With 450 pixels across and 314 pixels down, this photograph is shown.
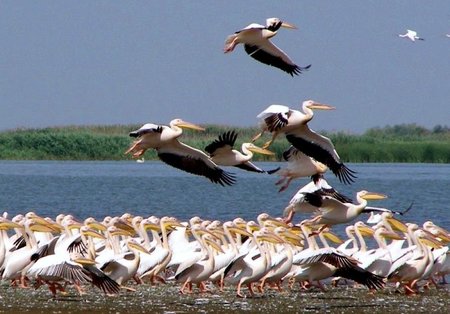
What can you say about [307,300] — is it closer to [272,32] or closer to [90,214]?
[272,32]

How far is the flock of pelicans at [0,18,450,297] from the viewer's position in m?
10.3

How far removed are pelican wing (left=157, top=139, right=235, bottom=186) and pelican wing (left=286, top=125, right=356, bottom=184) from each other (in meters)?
0.60

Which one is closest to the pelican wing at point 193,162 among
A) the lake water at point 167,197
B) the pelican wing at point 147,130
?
the pelican wing at point 147,130

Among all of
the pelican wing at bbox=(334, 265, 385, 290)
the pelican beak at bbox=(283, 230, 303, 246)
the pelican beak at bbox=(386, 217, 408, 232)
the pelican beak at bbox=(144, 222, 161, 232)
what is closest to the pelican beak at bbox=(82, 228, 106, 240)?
the pelican beak at bbox=(144, 222, 161, 232)

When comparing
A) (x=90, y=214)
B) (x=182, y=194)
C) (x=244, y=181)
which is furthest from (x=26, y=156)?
(x=90, y=214)

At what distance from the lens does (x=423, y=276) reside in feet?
37.6

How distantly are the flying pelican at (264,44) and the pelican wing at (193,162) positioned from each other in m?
0.90

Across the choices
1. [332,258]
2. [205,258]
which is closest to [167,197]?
[205,258]

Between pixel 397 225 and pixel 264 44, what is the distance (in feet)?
11.0

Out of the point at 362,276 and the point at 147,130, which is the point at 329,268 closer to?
the point at 362,276

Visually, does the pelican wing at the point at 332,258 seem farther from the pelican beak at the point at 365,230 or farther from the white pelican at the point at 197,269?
the pelican beak at the point at 365,230

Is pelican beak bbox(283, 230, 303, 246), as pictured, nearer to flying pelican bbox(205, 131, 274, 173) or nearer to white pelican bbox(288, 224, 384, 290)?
white pelican bbox(288, 224, 384, 290)

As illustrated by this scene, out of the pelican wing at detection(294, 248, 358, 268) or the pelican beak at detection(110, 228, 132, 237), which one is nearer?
the pelican wing at detection(294, 248, 358, 268)

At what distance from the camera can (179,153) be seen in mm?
10523
